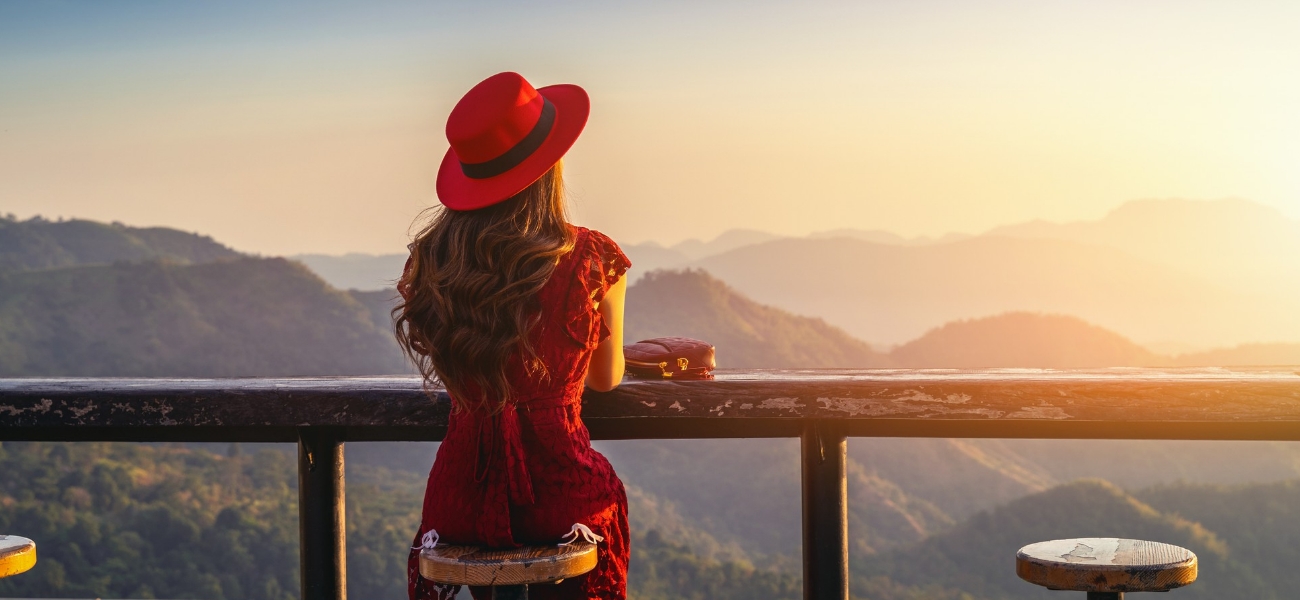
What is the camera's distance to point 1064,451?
67125 mm

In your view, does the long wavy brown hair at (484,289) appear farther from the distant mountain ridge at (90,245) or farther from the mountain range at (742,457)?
the distant mountain ridge at (90,245)

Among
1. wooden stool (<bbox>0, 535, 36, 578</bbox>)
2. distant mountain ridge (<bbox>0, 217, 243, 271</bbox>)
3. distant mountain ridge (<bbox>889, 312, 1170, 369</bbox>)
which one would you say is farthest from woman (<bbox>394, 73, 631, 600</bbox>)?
distant mountain ridge (<bbox>0, 217, 243, 271</bbox>)

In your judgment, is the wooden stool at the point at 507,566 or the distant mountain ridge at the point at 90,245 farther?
the distant mountain ridge at the point at 90,245

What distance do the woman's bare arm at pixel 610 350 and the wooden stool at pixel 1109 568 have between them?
3.29 ft

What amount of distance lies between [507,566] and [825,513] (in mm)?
1160

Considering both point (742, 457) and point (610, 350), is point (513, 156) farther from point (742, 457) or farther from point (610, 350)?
point (742, 457)

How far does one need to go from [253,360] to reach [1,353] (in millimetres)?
13831

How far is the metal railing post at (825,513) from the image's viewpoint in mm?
2773

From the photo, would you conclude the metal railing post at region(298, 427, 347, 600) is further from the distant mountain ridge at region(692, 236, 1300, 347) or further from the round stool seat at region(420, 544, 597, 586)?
the distant mountain ridge at region(692, 236, 1300, 347)

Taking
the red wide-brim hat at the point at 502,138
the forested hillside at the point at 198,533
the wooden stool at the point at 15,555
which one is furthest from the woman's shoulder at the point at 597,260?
the forested hillside at the point at 198,533

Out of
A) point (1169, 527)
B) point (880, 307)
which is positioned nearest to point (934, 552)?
point (1169, 527)

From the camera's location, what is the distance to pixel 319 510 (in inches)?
116

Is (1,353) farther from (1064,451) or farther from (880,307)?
(1064,451)

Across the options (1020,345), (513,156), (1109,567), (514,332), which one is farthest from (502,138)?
(1020,345)
